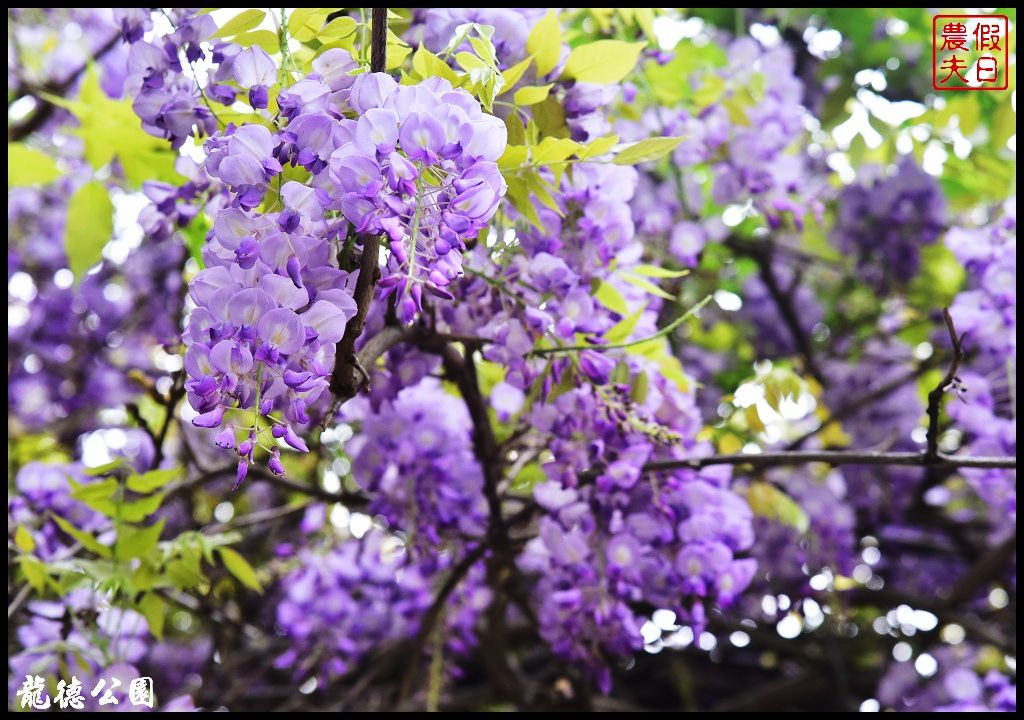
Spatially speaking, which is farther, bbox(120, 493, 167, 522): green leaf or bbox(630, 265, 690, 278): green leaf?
bbox(120, 493, 167, 522): green leaf

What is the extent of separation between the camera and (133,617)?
1895 mm

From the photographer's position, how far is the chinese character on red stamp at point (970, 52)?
2025 mm

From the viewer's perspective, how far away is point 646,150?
1.06 metres

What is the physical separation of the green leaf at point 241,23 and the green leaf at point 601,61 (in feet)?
1.15

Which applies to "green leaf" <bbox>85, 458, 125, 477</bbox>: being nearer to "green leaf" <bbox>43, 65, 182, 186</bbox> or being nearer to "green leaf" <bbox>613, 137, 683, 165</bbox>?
"green leaf" <bbox>43, 65, 182, 186</bbox>

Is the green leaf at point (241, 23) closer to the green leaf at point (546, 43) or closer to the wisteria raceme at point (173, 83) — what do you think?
the wisteria raceme at point (173, 83)

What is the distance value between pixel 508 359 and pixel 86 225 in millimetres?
709

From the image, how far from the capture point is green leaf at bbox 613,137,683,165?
1.04m

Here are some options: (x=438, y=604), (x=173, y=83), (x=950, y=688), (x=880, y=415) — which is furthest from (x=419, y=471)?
(x=880, y=415)

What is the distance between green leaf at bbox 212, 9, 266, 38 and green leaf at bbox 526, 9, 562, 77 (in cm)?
30

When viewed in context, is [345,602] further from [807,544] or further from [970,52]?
[970,52]

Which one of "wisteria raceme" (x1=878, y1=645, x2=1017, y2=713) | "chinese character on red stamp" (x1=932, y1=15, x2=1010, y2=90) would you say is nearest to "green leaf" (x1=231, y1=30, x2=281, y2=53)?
"chinese character on red stamp" (x1=932, y1=15, x2=1010, y2=90)

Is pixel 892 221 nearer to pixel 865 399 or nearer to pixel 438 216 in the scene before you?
pixel 865 399

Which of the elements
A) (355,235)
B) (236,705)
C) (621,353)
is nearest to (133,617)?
(236,705)
